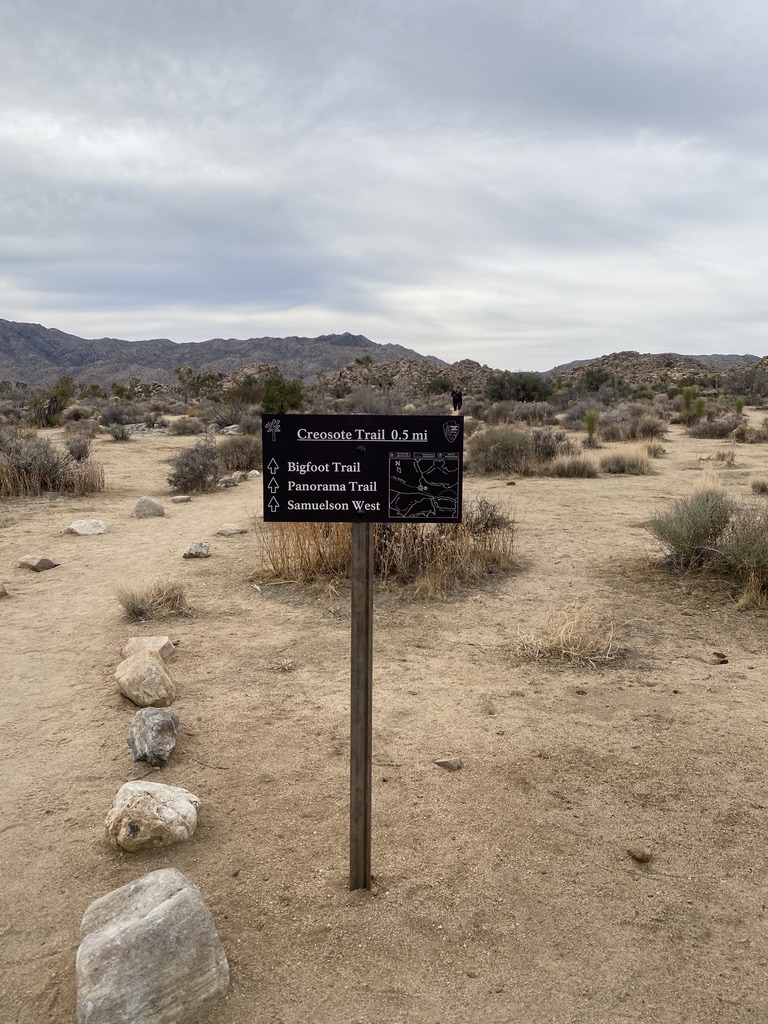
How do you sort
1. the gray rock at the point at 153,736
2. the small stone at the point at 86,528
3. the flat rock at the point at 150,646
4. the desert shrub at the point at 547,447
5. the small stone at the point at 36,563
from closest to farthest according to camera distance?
1. the gray rock at the point at 153,736
2. the flat rock at the point at 150,646
3. the small stone at the point at 36,563
4. the small stone at the point at 86,528
5. the desert shrub at the point at 547,447

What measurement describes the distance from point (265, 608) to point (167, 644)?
1.30 metres

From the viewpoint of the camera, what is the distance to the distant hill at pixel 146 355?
9938 cm

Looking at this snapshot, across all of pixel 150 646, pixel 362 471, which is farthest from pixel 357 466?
pixel 150 646

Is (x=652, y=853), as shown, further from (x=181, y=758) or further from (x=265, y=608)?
(x=265, y=608)

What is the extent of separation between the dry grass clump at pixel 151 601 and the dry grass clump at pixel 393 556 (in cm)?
109

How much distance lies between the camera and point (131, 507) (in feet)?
39.1

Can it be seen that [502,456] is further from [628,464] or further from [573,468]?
[628,464]

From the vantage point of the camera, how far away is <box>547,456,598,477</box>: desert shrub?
49.2ft

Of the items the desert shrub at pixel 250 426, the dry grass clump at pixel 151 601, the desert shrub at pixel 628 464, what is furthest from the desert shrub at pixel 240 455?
the dry grass clump at pixel 151 601

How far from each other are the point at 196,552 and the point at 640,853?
246 inches

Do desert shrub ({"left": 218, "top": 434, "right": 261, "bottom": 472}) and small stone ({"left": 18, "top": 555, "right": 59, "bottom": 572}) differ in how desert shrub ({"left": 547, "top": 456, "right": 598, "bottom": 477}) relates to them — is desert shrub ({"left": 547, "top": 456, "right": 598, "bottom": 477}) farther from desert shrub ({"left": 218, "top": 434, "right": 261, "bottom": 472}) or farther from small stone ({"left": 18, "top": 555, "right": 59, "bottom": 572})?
small stone ({"left": 18, "top": 555, "right": 59, "bottom": 572})

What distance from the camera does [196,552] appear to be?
27.9 ft

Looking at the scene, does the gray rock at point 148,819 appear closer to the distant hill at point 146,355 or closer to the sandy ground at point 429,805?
the sandy ground at point 429,805

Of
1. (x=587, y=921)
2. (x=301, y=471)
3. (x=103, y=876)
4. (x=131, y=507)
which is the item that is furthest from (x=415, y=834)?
(x=131, y=507)
